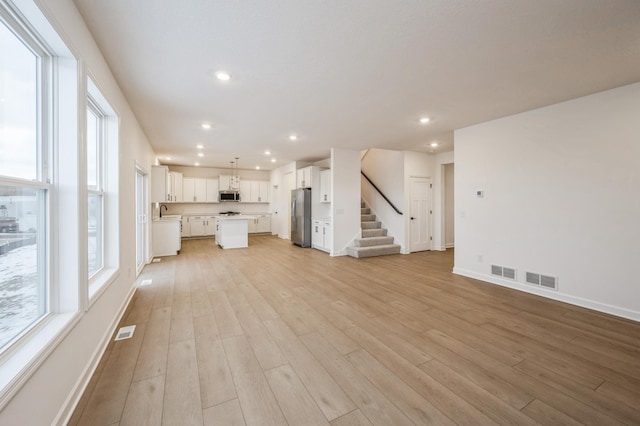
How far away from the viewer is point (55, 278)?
1709mm

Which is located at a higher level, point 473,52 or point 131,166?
point 473,52

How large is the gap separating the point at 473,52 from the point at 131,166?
4.38 meters

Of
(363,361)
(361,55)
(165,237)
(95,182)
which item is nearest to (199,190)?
(165,237)

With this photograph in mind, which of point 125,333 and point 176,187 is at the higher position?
point 176,187

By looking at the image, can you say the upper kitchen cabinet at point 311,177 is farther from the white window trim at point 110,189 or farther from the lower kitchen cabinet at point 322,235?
the white window trim at point 110,189

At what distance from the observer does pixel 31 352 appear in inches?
51.2

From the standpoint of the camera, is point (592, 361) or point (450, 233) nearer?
point (592, 361)

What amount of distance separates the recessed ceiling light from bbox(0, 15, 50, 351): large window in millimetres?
1395

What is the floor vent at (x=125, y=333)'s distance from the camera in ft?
8.29

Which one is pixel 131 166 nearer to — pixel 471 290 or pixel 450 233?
pixel 471 290

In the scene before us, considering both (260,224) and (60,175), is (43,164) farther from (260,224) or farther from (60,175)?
(260,224)

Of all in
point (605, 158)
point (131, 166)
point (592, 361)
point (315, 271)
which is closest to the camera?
point (592, 361)

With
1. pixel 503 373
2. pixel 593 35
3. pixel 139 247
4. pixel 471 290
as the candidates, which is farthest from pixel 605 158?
pixel 139 247

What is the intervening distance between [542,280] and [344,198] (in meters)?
4.16
